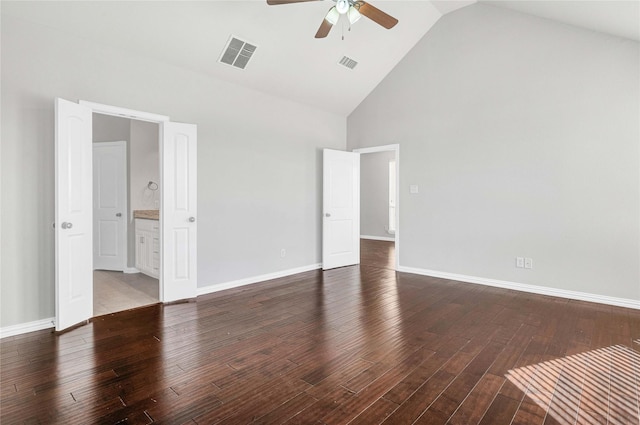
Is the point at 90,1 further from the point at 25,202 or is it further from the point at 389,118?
the point at 389,118

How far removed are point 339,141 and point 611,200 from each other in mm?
4086

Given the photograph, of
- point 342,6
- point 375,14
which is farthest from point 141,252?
point 375,14

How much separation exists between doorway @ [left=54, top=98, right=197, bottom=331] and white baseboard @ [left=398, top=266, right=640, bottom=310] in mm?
3583

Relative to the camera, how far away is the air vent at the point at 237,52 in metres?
4.02

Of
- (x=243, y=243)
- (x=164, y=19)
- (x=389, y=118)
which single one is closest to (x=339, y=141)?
(x=389, y=118)

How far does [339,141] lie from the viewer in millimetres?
6352

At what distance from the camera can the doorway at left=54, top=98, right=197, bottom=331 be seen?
10.0 ft

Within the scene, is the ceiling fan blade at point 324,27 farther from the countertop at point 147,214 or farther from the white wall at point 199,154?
the countertop at point 147,214

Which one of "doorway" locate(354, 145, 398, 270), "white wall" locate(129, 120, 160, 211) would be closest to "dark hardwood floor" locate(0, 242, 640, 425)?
"white wall" locate(129, 120, 160, 211)

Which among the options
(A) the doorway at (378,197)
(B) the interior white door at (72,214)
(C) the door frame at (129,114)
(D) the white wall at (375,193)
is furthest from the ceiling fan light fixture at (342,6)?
(D) the white wall at (375,193)

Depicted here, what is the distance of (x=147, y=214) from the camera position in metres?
5.34

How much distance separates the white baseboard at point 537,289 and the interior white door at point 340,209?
3.85 ft

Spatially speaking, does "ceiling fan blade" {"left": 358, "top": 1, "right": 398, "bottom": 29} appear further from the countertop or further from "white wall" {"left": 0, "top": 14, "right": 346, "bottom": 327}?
the countertop

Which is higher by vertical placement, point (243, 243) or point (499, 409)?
point (243, 243)
